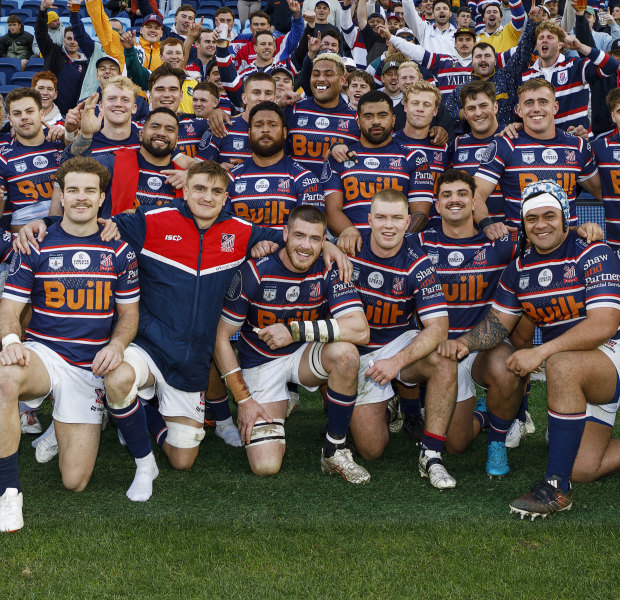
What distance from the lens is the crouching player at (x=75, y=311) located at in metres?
4.41

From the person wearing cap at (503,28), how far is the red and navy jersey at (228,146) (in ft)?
16.5

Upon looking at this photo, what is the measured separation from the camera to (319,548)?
3787mm

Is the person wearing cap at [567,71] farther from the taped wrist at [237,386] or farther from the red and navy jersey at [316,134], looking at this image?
the taped wrist at [237,386]

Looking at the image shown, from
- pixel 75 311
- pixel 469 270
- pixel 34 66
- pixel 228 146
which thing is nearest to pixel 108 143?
pixel 228 146

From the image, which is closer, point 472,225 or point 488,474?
point 488,474

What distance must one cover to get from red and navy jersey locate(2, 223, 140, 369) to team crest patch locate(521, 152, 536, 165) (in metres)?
3.22

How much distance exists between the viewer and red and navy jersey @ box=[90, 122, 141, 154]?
5.82 meters

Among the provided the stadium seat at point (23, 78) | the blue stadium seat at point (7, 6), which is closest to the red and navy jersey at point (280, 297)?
the stadium seat at point (23, 78)

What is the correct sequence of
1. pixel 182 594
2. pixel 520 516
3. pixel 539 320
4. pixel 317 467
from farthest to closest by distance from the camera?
pixel 317 467, pixel 539 320, pixel 520 516, pixel 182 594

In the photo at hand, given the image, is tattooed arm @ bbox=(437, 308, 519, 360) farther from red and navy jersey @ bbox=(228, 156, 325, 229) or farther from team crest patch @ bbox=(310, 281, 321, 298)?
red and navy jersey @ bbox=(228, 156, 325, 229)

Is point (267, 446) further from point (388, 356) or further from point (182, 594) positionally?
point (182, 594)

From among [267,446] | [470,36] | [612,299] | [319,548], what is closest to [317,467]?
[267,446]

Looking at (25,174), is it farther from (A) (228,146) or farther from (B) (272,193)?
(B) (272,193)

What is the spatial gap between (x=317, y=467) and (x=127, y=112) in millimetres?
3148
